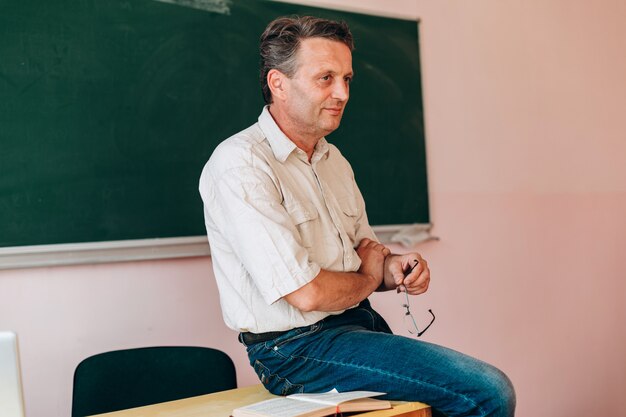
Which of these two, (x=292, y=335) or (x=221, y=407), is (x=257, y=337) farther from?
(x=221, y=407)

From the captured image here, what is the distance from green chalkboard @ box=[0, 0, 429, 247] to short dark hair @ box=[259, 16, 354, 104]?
0.72m

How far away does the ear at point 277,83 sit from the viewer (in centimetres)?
233

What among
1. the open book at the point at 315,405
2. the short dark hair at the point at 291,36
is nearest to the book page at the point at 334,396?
the open book at the point at 315,405

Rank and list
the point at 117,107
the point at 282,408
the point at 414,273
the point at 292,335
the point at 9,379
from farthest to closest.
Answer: the point at 117,107 < the point at 414,273 < the point at 292,335 < the point at 282,408 < the point at 9,379

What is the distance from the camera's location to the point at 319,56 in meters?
2.29

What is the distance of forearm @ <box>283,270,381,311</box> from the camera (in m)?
2.01

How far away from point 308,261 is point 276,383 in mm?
414

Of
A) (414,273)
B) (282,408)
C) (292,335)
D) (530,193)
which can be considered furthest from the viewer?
(530,193)

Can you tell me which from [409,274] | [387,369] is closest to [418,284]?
[409,274]

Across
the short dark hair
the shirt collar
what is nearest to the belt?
the shirt collar

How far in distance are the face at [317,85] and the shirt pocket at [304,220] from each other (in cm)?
27

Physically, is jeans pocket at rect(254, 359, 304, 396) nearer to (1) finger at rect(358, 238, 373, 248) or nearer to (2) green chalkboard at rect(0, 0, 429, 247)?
(1) finger at rect(358, 238, 373, 248)

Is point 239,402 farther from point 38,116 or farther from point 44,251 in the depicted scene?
point 38,116

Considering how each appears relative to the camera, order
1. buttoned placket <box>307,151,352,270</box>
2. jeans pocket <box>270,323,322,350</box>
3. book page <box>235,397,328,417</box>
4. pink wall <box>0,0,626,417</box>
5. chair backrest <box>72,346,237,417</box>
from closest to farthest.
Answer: book page <box>235,397,328,417</box> < jeans pocket <box>270,323,322,350</box> < buttoned placket <box>307,151,352,270</box> < chair backrest <box>72,346,237,417</box> < pink wall <box>0,0,626,417</box>
